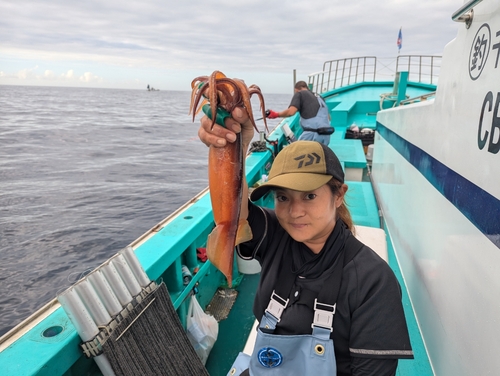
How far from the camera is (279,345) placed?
5.60 ft

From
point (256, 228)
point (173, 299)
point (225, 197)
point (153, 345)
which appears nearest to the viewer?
point (225, 197)

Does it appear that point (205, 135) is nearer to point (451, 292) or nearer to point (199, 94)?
point (199, 94)

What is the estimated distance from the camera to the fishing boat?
1.57 meters

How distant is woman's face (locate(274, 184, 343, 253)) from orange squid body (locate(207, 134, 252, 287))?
0.26 meters

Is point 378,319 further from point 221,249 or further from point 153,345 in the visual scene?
point 153,345

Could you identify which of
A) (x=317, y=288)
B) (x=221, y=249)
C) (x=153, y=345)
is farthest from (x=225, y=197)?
(x=153, y=345)

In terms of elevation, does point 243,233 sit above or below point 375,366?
above

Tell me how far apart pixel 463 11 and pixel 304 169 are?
120 centimetres

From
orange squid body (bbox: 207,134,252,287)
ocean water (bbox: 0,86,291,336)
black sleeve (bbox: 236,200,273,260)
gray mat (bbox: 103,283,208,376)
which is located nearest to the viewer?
orange squid body (bbox: 207,134,252,287)

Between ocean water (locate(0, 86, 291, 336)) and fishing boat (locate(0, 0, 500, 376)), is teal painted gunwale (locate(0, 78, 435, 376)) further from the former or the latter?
ocean water (locate(0, 86, 291, 336))

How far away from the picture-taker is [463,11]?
179 cm

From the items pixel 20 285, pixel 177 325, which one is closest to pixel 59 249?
pixel 20 285

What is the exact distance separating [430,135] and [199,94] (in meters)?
2.15

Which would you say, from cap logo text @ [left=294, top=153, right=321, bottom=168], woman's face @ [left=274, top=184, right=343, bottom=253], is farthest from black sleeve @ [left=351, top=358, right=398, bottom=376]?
cap logo text @ [left=294, top=153, right=321, bottom=168]
